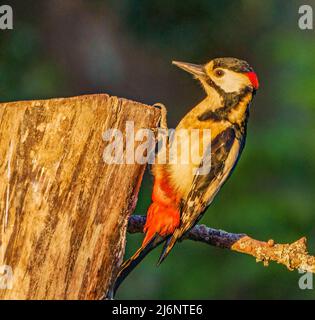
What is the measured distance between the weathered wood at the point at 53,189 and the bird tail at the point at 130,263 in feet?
0.61

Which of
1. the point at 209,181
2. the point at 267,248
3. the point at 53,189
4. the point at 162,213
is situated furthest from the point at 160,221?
the point at 53,189

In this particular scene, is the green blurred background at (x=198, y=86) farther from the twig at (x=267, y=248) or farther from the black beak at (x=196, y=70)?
the twig at (x=267, y=248)

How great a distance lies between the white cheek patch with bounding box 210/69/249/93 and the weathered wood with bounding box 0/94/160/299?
0.80 meters

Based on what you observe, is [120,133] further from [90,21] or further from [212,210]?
[90,21]

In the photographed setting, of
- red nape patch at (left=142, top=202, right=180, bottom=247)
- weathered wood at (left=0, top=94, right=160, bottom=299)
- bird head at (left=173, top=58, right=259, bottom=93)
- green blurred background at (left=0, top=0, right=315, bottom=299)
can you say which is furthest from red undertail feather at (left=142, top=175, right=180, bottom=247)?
green blurred background at (left=0, top=0, right=315, bottom=299)

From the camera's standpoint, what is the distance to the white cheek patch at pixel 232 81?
132 inches

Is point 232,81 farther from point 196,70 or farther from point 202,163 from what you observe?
point 202,163

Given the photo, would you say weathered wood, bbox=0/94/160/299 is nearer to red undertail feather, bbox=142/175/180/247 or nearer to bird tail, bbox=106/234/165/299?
bird tail, bbox=106/234/165/299

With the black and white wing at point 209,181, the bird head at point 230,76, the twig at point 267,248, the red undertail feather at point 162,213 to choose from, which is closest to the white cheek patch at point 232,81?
the bird head at point 230,76

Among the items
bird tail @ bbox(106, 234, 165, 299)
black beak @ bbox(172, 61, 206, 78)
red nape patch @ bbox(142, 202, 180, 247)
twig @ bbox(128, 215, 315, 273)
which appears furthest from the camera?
black beak @ bbox(172, 61, 206, 78)

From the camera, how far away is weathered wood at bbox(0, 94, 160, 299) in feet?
8.56

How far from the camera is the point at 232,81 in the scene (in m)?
3.36

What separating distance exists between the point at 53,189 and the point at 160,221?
72 centimetres
